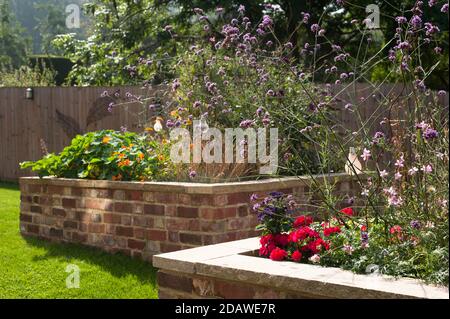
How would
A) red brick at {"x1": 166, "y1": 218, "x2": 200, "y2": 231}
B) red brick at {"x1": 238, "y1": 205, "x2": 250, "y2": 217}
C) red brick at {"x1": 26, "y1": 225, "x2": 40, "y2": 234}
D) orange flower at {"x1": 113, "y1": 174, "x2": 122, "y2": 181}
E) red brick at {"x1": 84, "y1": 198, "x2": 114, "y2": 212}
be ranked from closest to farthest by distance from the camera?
red brick at {"x1": 166, "y1": 218, "x2": 200, "y2": 231}
red brick at {"x1": 238, "y1": 205, "x2": 250, "y2": 217}
red brick at {"x1": 84, "y1": 198, "x2": 114, "y2": 212}
orange flower at {"x1": 113, "y1": 174, "x2": 122, "y2": 181}
red brick at {"x1": 26, "y1": 225, "x2": 40, "y2": 234}

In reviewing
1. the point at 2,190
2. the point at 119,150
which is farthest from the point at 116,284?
the point at 2,190

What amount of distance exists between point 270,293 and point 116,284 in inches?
79.1

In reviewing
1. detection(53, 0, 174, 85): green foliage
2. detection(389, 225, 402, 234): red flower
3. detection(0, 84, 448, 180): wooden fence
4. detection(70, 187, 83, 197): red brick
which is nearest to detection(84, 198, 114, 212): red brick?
detection(70, 187, 83, 197): red brick

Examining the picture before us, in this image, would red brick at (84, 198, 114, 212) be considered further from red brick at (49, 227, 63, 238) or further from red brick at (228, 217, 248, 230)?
red brick at (228, 217, 248, 230)

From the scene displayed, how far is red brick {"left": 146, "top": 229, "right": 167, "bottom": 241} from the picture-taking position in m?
5.72

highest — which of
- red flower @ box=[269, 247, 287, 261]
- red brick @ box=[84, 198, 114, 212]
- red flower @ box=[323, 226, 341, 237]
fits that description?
red flower @ box=[323, 226, 341, 237]

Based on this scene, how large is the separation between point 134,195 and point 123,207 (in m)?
0.18

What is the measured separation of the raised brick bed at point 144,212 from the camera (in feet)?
17.9

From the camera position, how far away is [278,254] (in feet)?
12.1

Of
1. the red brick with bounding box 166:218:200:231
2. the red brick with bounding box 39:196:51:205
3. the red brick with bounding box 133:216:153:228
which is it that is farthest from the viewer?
the red brick with bounding box 39:196:51:205

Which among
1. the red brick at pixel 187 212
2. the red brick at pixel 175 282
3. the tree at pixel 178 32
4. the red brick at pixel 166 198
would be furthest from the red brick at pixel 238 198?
the tree at pixel 178 32
